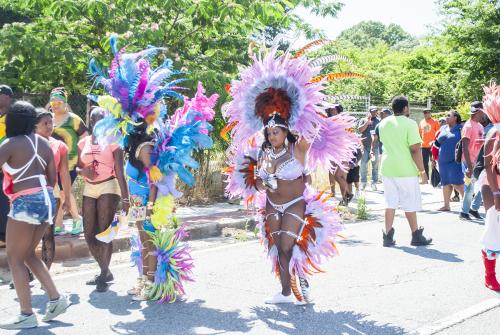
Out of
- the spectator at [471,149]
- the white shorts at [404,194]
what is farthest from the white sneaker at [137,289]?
the spectator at [471,149]

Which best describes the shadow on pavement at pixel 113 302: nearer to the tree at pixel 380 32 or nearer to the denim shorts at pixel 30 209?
the denim shorts at pixel 30 209

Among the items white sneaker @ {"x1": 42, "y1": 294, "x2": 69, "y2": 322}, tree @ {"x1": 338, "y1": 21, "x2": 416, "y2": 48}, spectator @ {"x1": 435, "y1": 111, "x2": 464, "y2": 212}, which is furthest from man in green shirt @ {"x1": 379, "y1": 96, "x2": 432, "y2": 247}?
tree @ {"x1": 338, "y1": 21, "x2": 416, "y2": 48}

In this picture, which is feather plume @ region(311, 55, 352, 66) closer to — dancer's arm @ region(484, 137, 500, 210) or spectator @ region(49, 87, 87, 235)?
dancer's arm @ region(484, 137, 500, 210)

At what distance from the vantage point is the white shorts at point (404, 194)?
27.3 feet

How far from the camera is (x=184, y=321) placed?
17.1 feet

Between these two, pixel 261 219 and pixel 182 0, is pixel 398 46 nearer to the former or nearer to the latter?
pixel 182 0

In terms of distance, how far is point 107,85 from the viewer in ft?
18.5

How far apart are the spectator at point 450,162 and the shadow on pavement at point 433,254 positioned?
3.70 m

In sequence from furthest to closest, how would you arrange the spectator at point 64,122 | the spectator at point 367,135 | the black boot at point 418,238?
1. the spectator at point 367,135
2. the black boot at point 418,238
3. the spectator at point 64,122

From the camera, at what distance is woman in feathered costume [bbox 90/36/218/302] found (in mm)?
5629

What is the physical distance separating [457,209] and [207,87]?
5173 mm

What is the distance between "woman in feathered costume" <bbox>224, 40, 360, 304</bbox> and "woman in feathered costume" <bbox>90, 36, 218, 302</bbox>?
515 mm

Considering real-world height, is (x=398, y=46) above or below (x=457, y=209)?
above

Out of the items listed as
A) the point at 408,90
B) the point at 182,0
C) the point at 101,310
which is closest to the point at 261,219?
the point at 101,310
